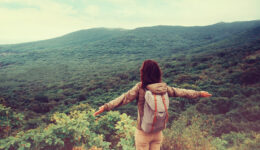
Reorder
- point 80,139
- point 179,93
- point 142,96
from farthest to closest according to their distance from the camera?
point 80,139 → point 179,93 → point 142,96

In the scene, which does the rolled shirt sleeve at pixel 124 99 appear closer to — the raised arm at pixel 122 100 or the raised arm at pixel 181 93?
the raised arm at pixel 122 100

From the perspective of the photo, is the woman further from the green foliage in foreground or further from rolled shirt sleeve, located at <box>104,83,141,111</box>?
the green foliage in foreground

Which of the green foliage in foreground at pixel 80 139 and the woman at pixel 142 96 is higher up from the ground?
the woman at pixel 142 96

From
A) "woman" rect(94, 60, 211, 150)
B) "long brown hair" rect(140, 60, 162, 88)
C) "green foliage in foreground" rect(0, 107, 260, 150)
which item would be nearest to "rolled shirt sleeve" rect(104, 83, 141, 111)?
"woman" rect(94, 60, 211, 150)

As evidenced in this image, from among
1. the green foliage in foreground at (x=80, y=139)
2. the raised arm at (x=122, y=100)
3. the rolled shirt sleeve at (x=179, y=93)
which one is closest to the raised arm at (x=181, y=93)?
the rolled shirt sleeve at (x=179, y=93)

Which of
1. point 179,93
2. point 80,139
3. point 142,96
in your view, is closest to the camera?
point 142,96

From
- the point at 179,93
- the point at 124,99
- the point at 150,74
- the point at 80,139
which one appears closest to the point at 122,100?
the point at 124,99

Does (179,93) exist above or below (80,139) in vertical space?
above

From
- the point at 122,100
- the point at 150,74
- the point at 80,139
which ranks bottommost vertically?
the point at 80,139

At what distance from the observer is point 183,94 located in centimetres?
197

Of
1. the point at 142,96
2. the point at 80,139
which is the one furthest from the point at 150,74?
the point at 80,139

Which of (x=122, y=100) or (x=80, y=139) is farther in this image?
(x=80, y=139)

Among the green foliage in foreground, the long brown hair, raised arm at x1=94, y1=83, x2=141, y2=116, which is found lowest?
the green foliage in foreground

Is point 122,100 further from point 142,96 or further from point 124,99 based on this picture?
point 142,96
